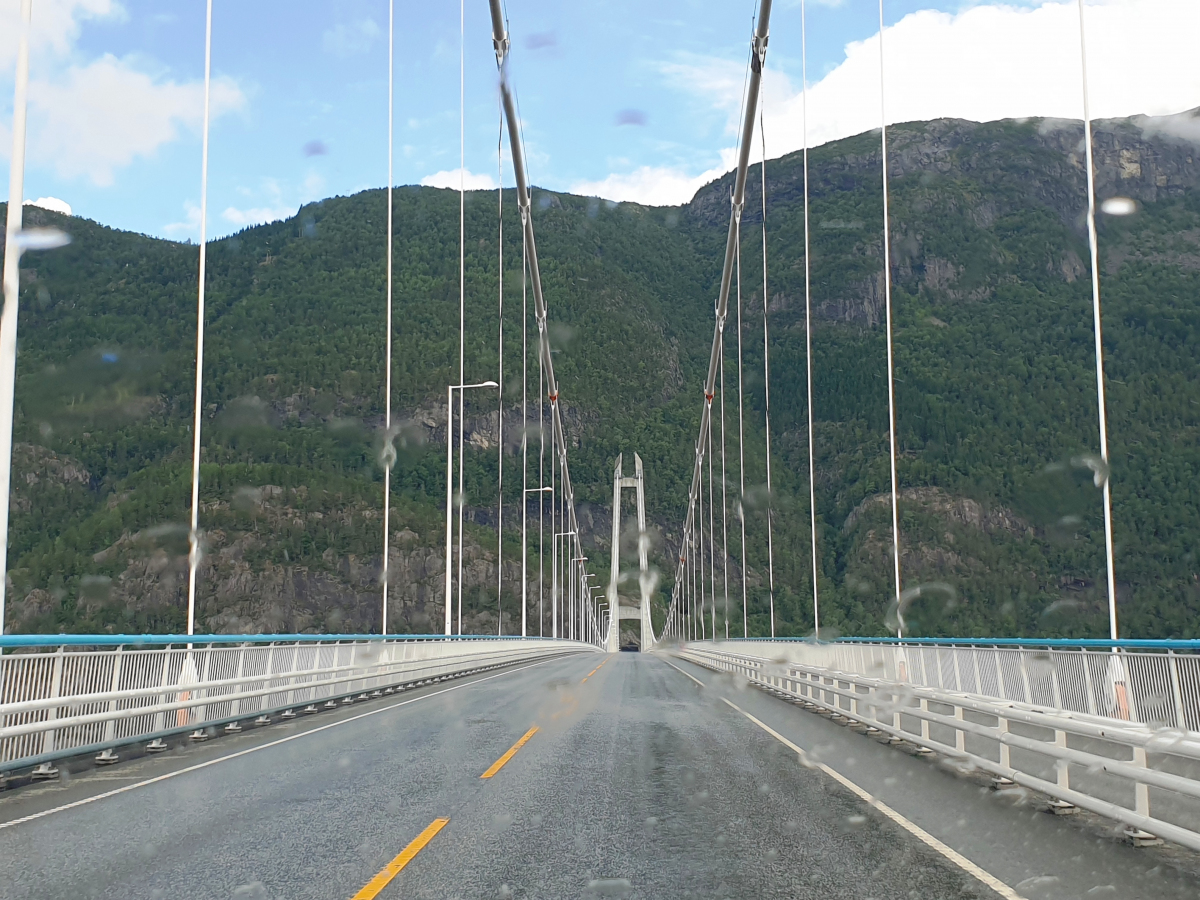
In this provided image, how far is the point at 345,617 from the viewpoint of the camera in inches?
4373

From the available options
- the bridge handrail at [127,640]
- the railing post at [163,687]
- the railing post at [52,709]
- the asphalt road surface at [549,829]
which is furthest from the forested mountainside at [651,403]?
the asphalt road surface at [549,829]

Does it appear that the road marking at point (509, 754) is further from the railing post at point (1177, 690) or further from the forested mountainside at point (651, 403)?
the forested mountainside at point (651, 403)

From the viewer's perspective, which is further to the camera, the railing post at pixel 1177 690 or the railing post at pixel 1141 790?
the railing post at pixel 1177 690

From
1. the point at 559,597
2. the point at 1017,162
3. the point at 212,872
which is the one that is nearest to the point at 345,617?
the point at 559,597

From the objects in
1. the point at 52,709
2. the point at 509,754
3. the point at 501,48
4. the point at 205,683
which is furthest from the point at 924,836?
the point at 501,48

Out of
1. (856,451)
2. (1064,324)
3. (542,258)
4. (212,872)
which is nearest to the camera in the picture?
(212,872)

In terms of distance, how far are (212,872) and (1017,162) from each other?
8090 inches

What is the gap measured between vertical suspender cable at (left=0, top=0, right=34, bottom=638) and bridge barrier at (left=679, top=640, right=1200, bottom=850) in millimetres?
9872

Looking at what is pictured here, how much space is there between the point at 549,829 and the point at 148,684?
713 centimetres

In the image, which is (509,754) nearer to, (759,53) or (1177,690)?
(1177,690)

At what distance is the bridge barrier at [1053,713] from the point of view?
23.0 ft

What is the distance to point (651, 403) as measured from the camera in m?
176

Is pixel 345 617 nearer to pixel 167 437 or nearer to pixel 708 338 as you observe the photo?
pixel 167 437

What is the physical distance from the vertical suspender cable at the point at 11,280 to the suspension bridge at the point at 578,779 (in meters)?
0.04
